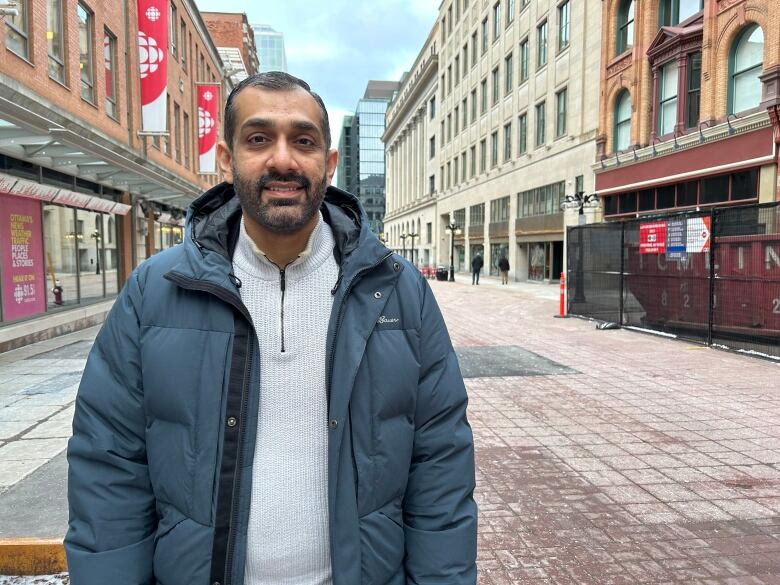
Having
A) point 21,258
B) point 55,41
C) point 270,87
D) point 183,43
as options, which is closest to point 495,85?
point 183,43

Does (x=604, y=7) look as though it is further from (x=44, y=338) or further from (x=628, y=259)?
(x=44, y=338)

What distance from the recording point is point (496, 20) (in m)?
42.8

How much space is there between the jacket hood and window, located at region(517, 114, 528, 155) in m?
36.6

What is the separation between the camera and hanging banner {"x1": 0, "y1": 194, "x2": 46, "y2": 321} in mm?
10352

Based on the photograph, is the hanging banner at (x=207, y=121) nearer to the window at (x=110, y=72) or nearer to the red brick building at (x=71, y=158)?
the red brick building at (x=71, y=158)

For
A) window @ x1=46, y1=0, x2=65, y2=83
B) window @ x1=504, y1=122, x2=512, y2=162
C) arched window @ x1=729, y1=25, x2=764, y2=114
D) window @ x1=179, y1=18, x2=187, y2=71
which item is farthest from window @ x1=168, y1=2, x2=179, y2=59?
window @ x1=504, y1=122, x2=512, y2=162

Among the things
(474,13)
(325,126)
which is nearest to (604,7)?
(474,13)

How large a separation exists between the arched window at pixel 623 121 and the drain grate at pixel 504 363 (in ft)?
57.6

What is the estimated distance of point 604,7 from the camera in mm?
25969

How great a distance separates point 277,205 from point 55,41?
14691 mm

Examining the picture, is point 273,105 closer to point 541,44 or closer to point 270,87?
point 270,87

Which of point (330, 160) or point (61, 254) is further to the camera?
point (61, 254)

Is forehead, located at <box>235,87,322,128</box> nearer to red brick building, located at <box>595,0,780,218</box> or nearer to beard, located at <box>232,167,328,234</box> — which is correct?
beard, located at <box>232,167,328,234</box>

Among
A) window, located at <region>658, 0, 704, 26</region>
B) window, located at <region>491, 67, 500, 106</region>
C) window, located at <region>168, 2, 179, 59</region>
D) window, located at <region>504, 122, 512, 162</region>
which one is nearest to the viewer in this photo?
window, located at <region>658, 0, 704, 26</region>
